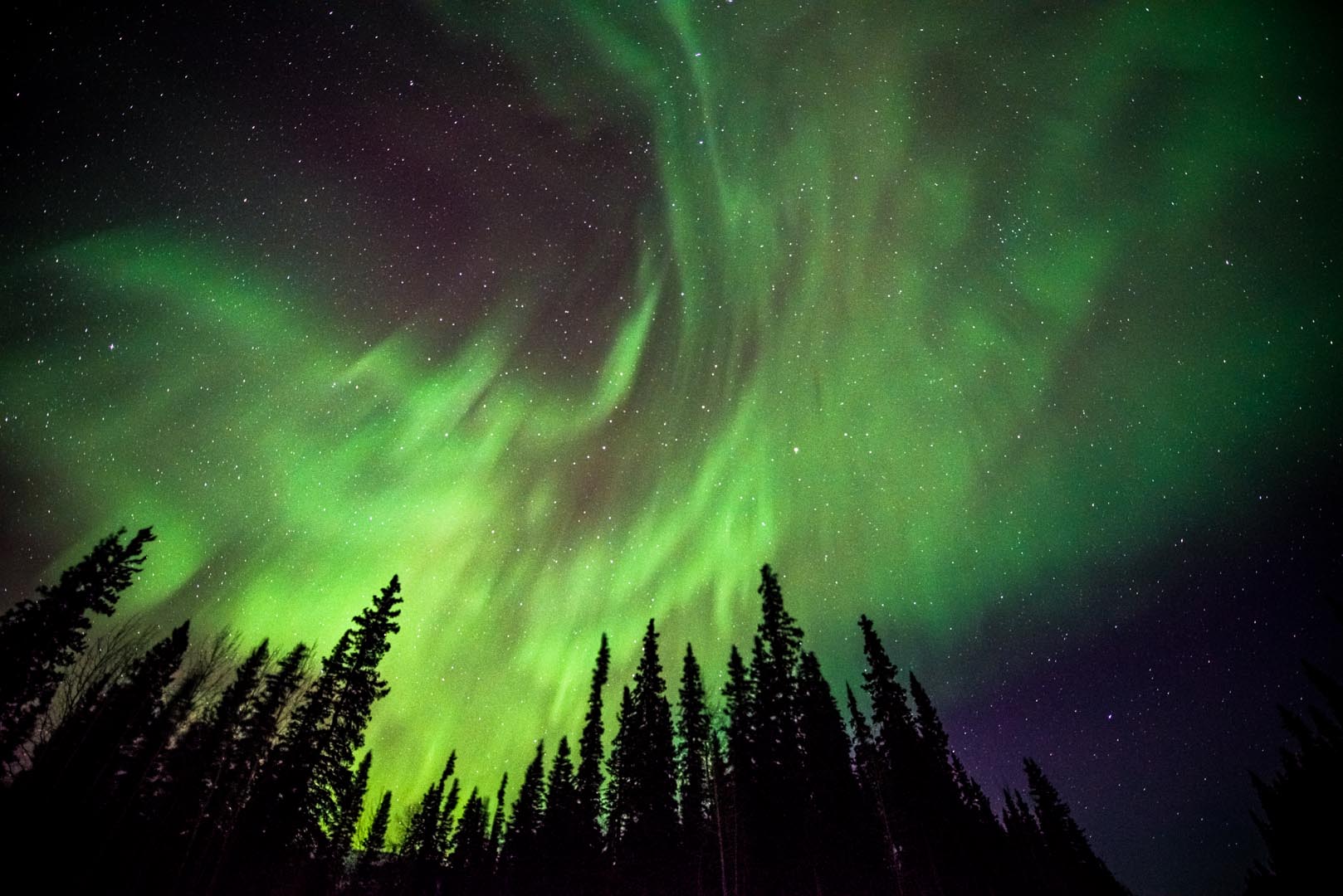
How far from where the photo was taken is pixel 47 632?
2878 cm

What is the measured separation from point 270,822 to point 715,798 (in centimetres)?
2376

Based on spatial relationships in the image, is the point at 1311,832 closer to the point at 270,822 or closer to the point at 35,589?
the point at 270,822

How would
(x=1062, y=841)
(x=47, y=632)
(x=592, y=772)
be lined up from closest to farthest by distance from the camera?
(x=47, y=632) < (x=592, y=772) < (x=1062, y=841)

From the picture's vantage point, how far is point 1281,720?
75.9 metres

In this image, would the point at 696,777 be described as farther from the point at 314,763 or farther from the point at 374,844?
the point at 374,844

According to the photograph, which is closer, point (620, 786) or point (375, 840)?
point (620, 786)

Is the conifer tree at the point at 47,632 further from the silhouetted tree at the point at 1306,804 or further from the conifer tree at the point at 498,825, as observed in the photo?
the silhouetted tree at the point at 1306,804

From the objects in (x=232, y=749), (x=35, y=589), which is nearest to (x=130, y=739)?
(x=232, y=749)

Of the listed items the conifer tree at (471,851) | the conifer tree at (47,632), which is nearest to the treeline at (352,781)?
the conifer tree at (47,632)

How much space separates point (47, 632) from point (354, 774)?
59.1 ft

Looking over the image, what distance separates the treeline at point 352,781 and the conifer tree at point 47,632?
3.5 inches

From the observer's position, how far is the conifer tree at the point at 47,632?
27484mm

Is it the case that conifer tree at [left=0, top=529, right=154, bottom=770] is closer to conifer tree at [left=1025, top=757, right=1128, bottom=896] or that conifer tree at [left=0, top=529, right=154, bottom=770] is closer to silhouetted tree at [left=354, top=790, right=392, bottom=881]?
silhouetted tree at [left=354, top=790, right=392, bottom=881]

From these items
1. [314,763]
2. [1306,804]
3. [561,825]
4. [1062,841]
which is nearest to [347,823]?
[561,825]
